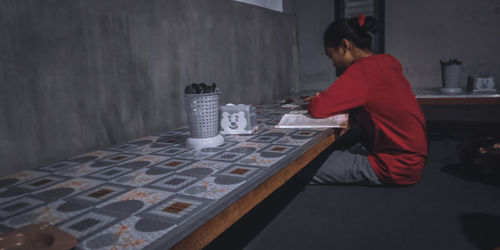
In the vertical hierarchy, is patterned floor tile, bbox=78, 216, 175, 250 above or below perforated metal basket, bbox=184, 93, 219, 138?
below

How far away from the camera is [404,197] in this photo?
4.27 feet

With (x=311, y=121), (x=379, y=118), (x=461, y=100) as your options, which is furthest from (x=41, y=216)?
(x=461, y=100)

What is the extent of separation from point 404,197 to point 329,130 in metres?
0.41

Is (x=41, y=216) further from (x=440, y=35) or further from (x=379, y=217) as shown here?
(x=440, y=35)

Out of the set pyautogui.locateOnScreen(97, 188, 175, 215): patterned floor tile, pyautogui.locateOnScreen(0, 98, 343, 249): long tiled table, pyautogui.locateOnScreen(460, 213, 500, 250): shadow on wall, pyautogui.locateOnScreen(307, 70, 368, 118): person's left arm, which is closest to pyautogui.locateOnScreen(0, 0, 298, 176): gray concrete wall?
pyautogui.locateOnScreen(0, 98, 343, 249): long tiled table

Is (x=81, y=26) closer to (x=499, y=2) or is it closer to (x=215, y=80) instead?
(x=215, y=80)

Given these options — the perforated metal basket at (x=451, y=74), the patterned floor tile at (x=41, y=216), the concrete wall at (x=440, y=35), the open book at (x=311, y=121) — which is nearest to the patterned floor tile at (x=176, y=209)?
the patterned floor tile at (x=41, y=216)

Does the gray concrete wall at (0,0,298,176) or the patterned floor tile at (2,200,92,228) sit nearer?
the patterned floor tile at (2,200,92,228)

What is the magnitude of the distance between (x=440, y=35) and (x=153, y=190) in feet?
10.3

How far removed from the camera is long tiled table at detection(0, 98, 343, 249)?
0.57 m

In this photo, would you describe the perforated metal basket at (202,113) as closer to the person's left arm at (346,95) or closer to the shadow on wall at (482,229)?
the person's left arm at (346,95)

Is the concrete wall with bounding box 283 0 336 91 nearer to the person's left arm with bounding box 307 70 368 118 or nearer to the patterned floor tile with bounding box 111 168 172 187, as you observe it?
the person's left arm with bounding box 307 70 368 118

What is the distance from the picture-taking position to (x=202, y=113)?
1104 millimetres

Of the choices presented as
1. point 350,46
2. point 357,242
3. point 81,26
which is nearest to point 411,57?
point 350,46
